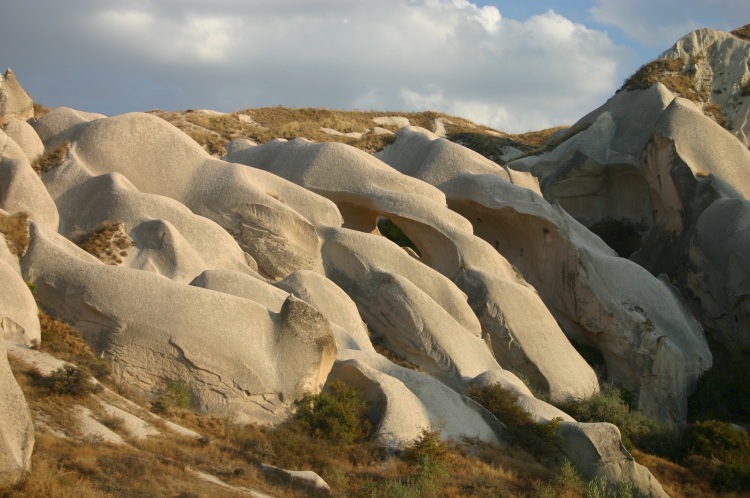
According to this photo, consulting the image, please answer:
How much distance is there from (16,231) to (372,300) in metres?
7.16

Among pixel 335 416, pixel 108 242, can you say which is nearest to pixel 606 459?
pixel 335 416

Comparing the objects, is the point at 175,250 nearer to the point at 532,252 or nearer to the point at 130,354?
the point at 130,354

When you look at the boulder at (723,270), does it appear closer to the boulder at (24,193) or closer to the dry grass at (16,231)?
the boulder at (24,193)

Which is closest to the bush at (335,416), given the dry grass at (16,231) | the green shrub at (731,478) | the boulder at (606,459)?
the boulder at (606,459)

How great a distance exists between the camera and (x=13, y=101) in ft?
83.1

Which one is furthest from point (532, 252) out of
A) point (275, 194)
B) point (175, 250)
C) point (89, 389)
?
point (89, 389)

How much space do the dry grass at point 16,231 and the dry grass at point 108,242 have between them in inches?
49.3

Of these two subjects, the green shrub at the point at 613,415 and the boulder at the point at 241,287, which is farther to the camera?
the green shrub at the point at 613,415

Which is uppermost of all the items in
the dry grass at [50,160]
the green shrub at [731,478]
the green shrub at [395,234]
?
the green shrub at [395,234]

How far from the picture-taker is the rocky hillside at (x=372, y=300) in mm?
14953

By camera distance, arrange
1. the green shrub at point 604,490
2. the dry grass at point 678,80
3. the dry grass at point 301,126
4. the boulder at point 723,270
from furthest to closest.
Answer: the dry grass at point 678,80
the dry grass at point 301,126
the boulder at point 723,270
the green shrub at point 604,490

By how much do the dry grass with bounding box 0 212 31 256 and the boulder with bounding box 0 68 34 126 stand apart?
6013mm

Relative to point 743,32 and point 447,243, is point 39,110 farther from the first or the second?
point 743,32

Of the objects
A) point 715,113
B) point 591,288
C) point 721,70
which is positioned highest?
point 721,70
